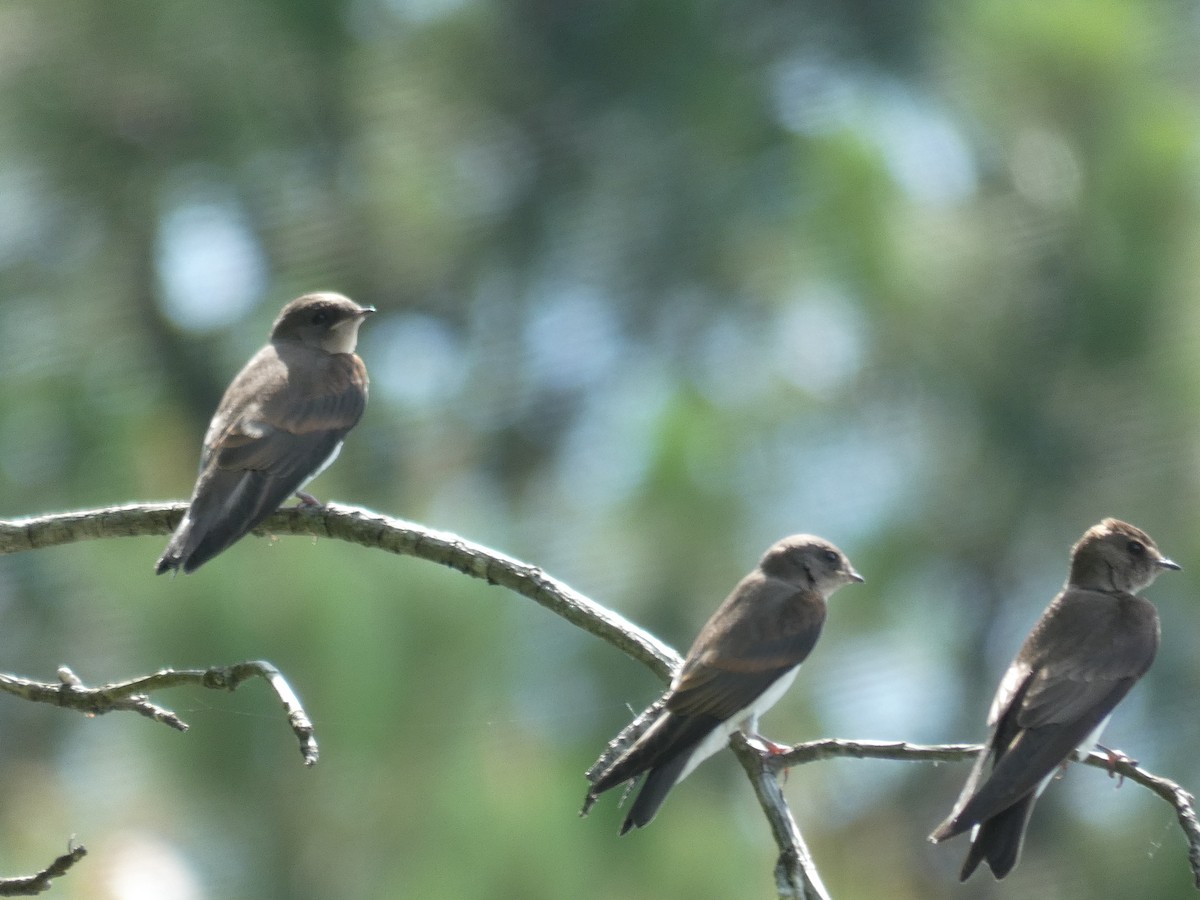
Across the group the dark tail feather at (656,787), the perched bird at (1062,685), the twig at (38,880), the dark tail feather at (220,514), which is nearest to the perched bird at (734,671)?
the dark tail feather at (656,787)

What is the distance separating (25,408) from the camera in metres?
7.60

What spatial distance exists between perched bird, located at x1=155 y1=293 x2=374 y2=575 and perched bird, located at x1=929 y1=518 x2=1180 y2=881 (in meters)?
1.35

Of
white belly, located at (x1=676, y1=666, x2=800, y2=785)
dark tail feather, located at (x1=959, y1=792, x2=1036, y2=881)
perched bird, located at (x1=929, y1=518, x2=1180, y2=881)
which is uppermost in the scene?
perched bird, located at (x1=929, y1=518, x2=1180, y2=881)

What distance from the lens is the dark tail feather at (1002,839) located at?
2.32 metres

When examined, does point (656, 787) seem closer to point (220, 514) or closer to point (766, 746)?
point (766, 746)

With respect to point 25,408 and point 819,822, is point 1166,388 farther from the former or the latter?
point 25,408

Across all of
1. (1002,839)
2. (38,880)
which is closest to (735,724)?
(1002,839)

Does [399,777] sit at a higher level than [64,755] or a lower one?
higher

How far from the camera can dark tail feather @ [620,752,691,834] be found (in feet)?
8.15

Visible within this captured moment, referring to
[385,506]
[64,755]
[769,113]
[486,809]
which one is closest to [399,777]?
[486,809]

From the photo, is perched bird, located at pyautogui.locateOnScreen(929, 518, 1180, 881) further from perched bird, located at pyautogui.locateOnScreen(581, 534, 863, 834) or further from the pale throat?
the pale throat

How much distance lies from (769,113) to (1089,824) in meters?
4.98

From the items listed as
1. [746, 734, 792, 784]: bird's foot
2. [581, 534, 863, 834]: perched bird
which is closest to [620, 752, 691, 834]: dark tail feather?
[581, 534, 863, 834]: perched bird

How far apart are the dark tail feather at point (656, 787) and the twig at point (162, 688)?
56 cm
